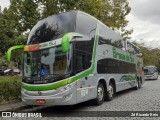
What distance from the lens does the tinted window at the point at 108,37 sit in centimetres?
1342

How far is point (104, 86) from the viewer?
1329cm

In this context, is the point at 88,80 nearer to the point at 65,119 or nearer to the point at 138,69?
the point at 65,119

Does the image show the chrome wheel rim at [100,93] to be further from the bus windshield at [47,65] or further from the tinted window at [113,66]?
the bus windshield at [47,65]

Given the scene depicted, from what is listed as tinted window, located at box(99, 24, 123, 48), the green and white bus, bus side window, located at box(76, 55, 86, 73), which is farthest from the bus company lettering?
bus side window, located at box(76, 55, 86, 73)

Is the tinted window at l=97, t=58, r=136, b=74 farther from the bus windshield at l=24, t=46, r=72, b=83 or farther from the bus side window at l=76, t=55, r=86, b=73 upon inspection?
the bus windshield at l=24, t=46, r=72, b=83

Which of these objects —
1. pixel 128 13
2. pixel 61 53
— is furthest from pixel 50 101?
pixel 128 13

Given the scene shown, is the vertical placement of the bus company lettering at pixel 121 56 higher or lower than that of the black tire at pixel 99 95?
higher

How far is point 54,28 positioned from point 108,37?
4.59 metres

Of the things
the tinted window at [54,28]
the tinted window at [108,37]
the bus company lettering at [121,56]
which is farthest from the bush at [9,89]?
the bus company lettering at [121,56]

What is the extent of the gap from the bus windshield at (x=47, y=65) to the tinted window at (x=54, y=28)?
652mm

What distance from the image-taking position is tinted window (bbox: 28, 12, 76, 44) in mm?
10617

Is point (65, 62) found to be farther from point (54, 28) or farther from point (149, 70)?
point (149, 70)

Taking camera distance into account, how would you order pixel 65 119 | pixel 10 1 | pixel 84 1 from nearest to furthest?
pixel 65 119 → pixel 84 1 → pixel 10 1

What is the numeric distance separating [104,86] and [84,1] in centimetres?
602
